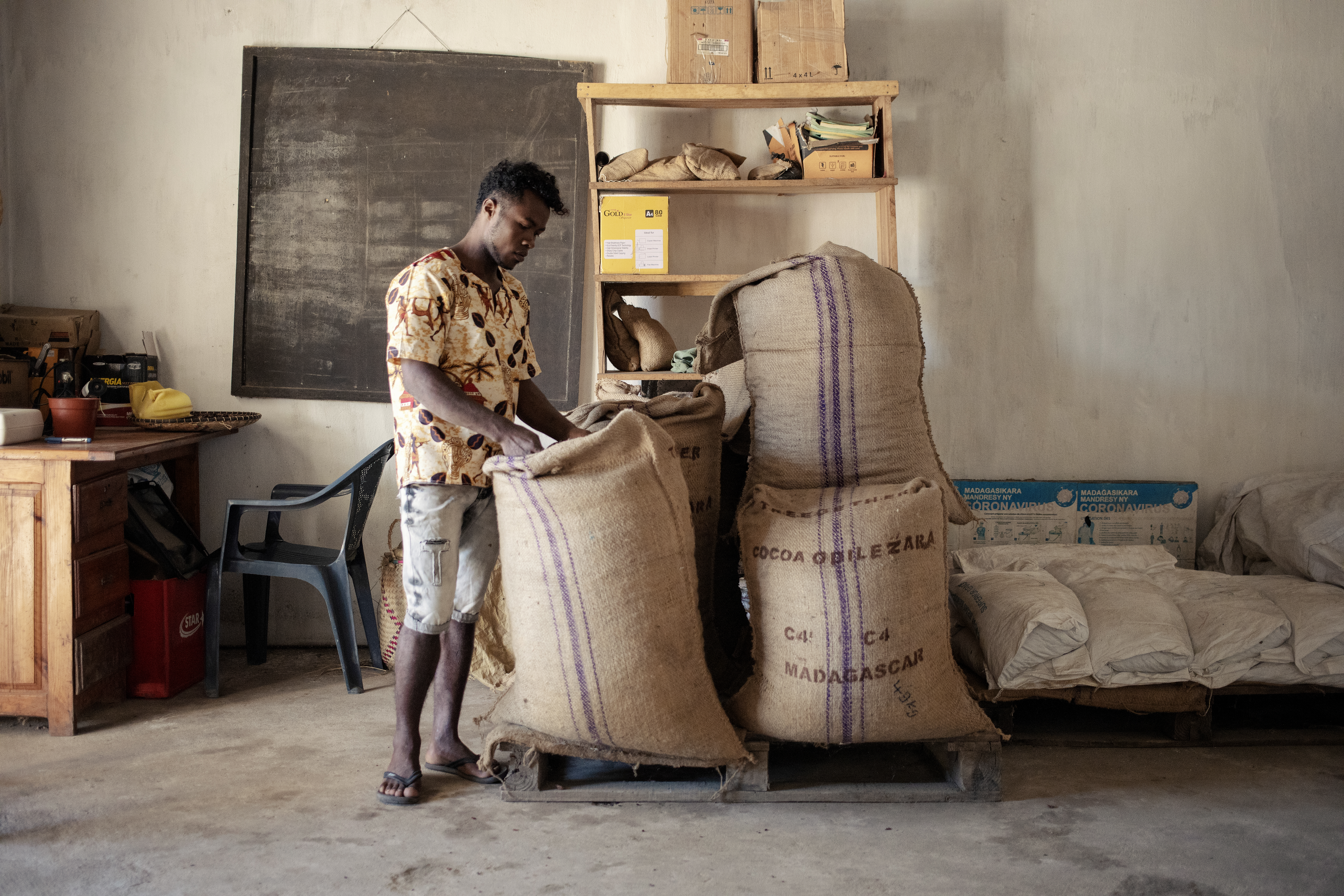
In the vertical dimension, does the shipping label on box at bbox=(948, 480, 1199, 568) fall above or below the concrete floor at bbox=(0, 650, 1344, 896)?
above

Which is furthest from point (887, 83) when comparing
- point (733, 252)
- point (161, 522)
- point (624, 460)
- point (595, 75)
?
point (161, 522)

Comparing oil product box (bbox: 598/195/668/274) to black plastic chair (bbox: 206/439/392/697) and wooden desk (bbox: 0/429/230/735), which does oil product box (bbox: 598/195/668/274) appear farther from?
wooden desk (bbox: 0/429/230/735)

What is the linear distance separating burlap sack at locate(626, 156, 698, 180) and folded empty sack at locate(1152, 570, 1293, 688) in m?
2.18

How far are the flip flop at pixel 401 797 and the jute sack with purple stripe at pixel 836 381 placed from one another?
1123 millimetres

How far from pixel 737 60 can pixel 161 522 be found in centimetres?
264

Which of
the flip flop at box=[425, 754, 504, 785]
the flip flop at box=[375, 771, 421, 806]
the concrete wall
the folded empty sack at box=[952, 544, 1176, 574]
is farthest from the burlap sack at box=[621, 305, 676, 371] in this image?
the flip flop at box=[375, 771, 421, 806]

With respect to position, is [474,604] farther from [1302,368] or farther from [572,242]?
[1302,368]

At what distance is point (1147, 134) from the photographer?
373 cm

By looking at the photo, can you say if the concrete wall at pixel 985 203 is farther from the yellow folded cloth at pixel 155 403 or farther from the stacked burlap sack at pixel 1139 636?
the stacked burlap sack at pixel 1139 636

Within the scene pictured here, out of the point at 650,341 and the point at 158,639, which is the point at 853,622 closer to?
the point at 650,341

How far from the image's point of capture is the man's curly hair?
2.38m

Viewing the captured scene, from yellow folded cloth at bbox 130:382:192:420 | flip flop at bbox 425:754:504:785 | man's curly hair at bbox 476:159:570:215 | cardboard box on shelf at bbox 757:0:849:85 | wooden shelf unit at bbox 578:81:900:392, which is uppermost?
cardboard box on shelf at bbox 757:0:849:85

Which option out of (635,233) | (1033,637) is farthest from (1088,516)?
(635,233)

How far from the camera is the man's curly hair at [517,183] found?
7.79 feet
